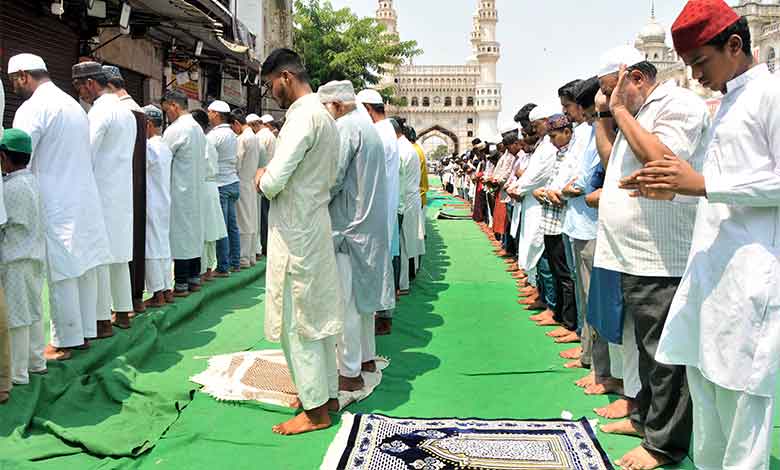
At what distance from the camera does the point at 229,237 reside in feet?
22.7

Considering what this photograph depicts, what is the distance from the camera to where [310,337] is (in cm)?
307

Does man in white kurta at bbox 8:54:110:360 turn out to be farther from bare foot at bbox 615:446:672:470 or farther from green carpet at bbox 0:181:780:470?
bare foot at bbox 615:446:672:470

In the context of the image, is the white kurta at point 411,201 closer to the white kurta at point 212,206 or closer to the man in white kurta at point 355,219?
the white kurta at point 212,206

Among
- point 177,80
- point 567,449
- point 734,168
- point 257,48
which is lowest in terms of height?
point 567,449

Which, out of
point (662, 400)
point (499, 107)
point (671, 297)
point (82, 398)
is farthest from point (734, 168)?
point (499, 107)

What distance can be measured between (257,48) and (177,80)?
23.1ft

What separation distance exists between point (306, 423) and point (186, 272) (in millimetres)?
2932

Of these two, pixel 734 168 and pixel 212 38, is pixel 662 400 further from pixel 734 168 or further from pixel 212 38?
pixel 212 38

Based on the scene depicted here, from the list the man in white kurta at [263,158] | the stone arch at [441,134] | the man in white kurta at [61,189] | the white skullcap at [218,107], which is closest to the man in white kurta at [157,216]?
the man in white kurta at [61,189]

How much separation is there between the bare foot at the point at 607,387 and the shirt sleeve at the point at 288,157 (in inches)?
75.7

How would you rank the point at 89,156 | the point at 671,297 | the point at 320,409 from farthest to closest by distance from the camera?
the point at 89,156 < the point at 320,409 < the point at 671,297

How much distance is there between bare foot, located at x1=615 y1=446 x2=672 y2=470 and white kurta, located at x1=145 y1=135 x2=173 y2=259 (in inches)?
142

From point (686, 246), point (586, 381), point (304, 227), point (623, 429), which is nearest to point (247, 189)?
point (304, 227)

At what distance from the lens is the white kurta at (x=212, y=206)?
6223 mm
